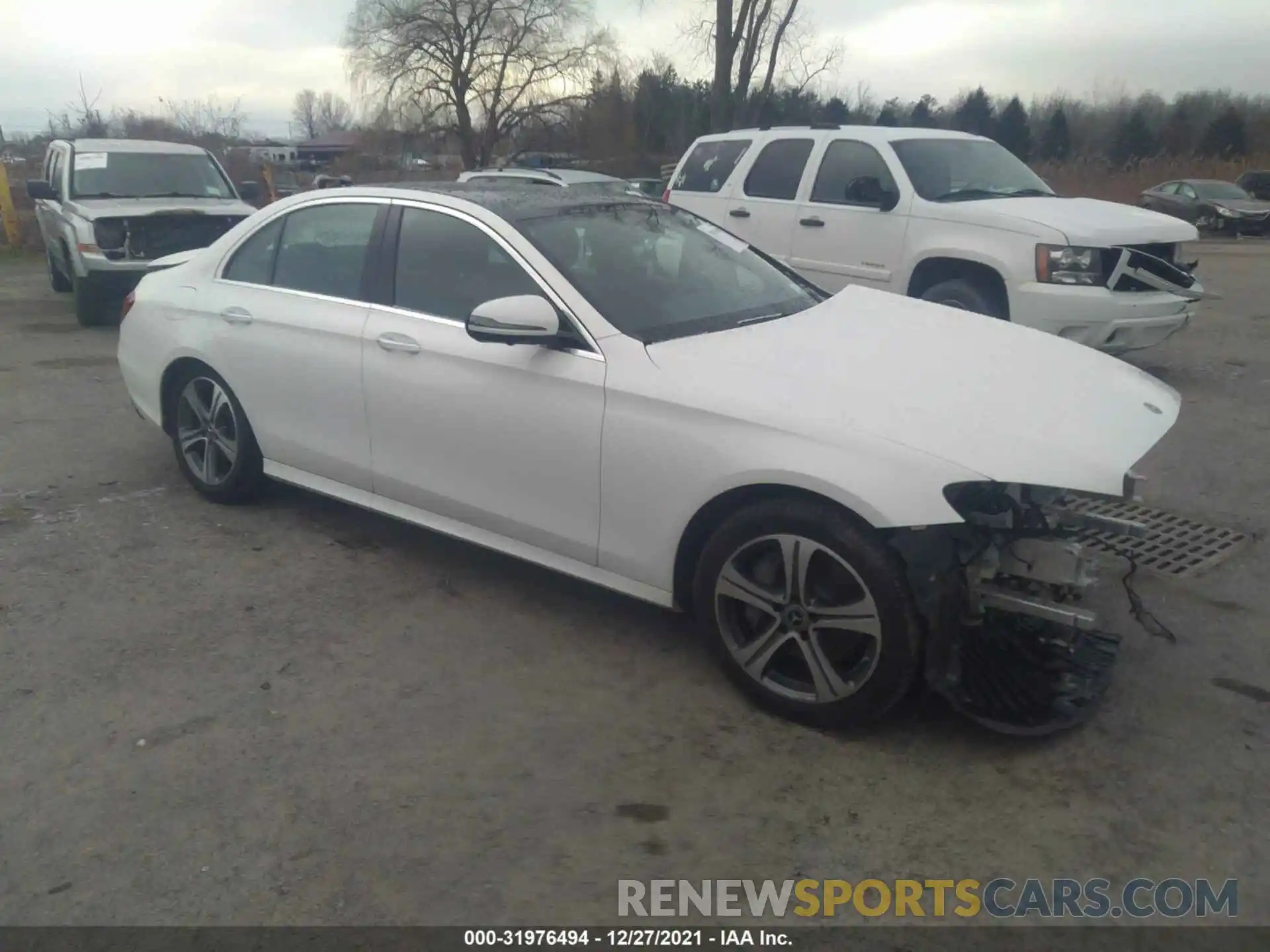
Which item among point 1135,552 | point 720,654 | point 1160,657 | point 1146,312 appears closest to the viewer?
point 720,654

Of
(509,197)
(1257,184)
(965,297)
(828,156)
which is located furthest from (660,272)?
(1257,184)

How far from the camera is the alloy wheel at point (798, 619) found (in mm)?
3234

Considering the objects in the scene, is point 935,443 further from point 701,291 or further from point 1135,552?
point 1135,552

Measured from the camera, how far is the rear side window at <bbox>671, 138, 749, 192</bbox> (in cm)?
937

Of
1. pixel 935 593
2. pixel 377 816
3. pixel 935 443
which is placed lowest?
pixel 377 816

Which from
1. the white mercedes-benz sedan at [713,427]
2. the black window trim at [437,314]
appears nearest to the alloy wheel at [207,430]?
the white mercedes-benz sedan at [713,427]

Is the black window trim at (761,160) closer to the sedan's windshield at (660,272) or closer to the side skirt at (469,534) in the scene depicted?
the sedan's windshield at (660,272)

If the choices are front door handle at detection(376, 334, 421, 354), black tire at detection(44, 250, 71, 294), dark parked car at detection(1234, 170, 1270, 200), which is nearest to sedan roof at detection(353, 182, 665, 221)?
front door handle at detection(376, 334, 421, 354)

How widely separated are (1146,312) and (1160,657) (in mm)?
4323

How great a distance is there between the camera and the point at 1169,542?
4953mm

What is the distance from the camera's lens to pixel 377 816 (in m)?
3.00

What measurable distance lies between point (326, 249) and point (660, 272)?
1.66 m

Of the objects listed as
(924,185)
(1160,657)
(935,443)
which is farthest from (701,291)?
(924,185)

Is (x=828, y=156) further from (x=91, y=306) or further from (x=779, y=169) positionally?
(x=91, y=306)
